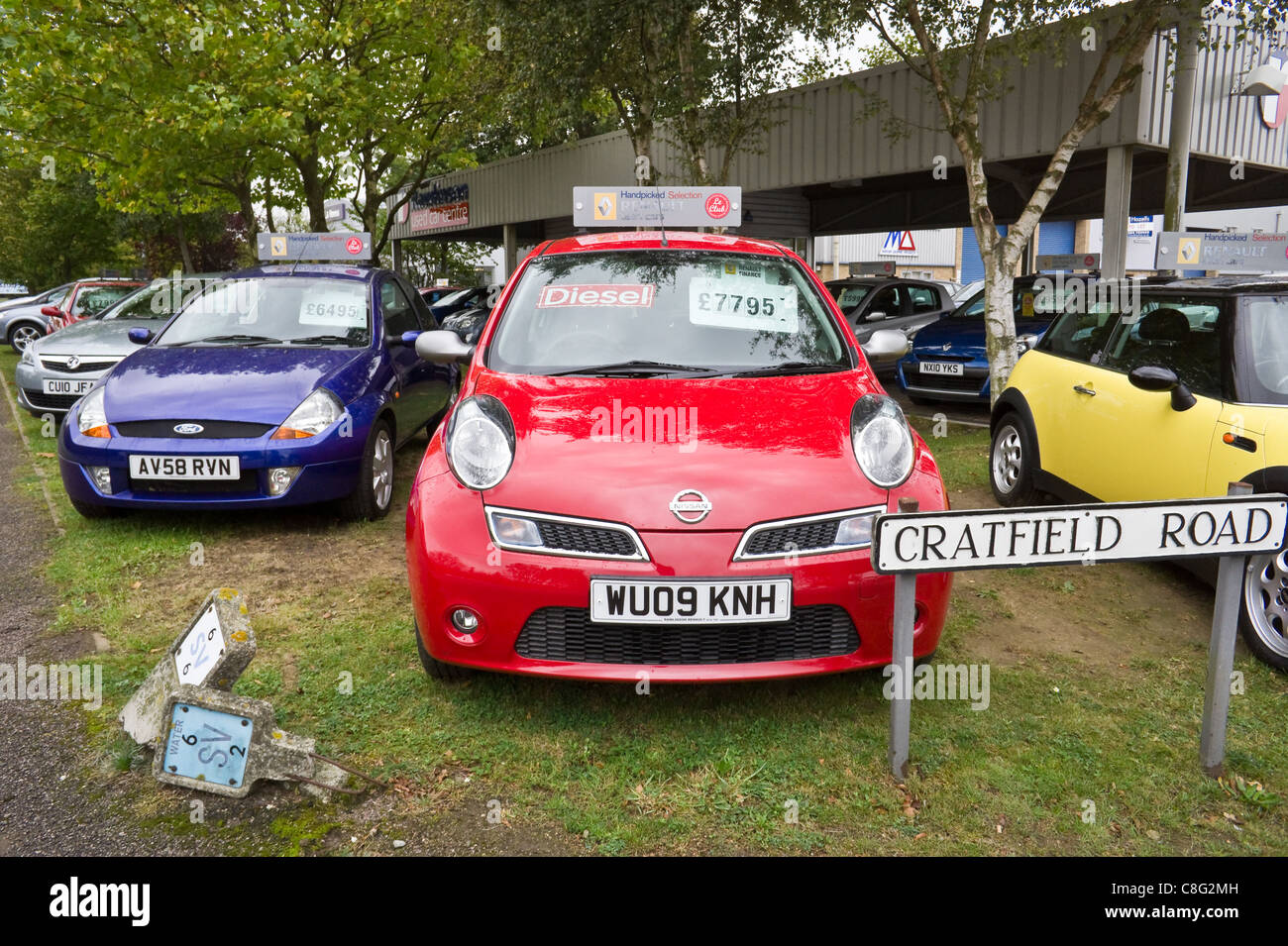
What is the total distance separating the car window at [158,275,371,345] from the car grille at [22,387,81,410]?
3279mm

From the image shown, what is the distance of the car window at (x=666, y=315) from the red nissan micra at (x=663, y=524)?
0.16 m

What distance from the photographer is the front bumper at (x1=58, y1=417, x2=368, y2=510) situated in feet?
16.6

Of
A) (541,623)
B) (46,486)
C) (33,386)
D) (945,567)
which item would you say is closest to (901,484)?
(945,567)

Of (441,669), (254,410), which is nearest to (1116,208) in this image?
(254,410)

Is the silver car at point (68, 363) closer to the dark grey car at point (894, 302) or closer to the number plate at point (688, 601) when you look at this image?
the number plate at point (688, 601)

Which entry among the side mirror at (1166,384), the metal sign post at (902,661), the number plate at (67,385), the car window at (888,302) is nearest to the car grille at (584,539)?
the metal sign post at (902,661)

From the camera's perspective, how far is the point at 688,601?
288 cm

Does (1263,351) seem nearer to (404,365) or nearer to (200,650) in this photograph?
(200,650)

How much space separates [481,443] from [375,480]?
2693 mm

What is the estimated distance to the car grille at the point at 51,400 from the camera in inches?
353

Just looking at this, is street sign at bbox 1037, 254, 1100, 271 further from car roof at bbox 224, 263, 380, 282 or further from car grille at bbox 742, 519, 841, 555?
car grille at bbox 742, 519, 841, 555

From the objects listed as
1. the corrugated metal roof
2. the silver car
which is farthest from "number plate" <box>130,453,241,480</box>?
Result: the corrugated metal roof

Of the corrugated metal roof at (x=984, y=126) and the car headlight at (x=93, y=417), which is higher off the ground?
the corrugated metal roof at (x=984, y=126)

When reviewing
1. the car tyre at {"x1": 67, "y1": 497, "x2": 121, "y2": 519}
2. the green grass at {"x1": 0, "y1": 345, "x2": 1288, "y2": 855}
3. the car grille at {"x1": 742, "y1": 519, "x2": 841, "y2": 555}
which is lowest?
the green grass at {"x1": 0, "y1": 345, "x2": 1288, "y2": 855}
